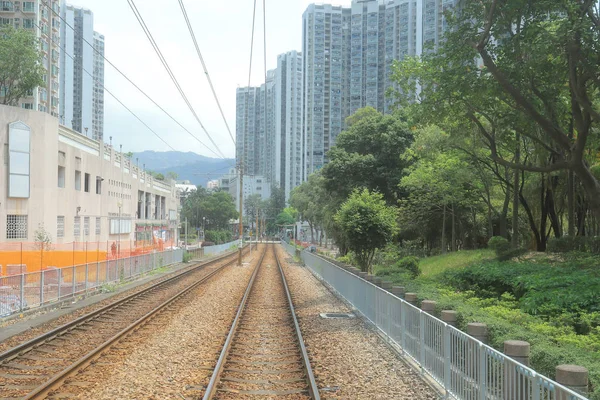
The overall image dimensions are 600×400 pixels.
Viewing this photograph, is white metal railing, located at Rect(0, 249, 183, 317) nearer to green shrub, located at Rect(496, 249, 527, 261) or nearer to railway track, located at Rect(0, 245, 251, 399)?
railway track, located at Rect(0, 245, 251, 399)

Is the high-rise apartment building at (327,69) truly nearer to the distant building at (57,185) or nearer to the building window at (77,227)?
the distant building at (57,185)

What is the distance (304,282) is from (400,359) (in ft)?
57.9

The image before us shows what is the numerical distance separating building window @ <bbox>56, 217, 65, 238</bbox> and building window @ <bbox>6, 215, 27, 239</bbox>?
9.56 feet

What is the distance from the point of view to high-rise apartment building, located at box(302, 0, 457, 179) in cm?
10300

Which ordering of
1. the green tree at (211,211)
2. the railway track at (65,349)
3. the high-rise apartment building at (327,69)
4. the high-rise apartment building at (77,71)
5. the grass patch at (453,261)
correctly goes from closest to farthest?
the railway track at (65,349) < the grass patch at (453,261) < the high-rise apartment building at (77,71) < the green tree at (211,211) < the high-rise apartment building at (327,69)

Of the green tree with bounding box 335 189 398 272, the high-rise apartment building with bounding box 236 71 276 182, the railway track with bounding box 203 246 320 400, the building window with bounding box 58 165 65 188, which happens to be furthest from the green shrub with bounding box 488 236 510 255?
the high-rise apartment building with bounding box 236 71 276 182

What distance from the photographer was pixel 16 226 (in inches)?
1264

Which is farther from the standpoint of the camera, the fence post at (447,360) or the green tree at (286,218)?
the green tree at (286,218)

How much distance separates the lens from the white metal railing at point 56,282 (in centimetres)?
1480

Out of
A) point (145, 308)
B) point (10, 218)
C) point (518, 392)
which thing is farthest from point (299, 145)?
point (518, 392)

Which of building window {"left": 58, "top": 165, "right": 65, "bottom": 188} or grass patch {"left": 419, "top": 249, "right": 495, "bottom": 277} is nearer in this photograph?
grass patch {"left": 419, "top": 249, "right": 495, "bottom": 277}

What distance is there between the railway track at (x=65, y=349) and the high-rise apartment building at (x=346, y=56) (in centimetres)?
8932

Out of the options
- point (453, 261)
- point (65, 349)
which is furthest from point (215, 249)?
point (65, 349)

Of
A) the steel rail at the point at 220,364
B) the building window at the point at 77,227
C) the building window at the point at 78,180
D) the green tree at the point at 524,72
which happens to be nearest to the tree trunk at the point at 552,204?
the green tree at the point at 524,72
